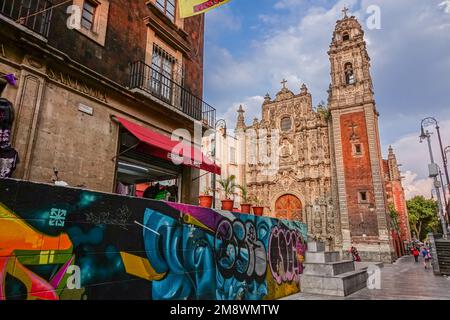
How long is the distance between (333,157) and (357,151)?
2623 millimetres

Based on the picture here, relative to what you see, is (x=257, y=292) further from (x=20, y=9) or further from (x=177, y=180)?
(x=20, y=9)

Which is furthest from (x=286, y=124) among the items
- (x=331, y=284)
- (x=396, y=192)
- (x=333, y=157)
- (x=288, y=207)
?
(x=396, y=192)

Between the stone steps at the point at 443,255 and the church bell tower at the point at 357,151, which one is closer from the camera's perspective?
the stone steps at the point at 443,255

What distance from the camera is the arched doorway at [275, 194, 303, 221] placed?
30.0 metres

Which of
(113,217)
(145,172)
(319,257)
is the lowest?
(319,257)

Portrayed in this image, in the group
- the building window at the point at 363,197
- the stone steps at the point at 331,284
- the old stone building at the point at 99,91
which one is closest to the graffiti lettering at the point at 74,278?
the old stone building at the point at 99,91

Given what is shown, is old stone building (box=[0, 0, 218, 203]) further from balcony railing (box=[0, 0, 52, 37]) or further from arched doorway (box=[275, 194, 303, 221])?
arched doorway (box=[275, 194, 303, 221])

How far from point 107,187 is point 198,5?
18.9ft

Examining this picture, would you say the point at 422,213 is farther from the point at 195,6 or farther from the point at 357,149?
the point at 195,6

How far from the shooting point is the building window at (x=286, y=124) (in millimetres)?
33062

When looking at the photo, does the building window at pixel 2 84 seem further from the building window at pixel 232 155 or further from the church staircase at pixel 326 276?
the building window at pixel 232 155

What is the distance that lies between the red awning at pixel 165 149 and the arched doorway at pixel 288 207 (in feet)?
73.5

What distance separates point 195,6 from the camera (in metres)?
8.31
